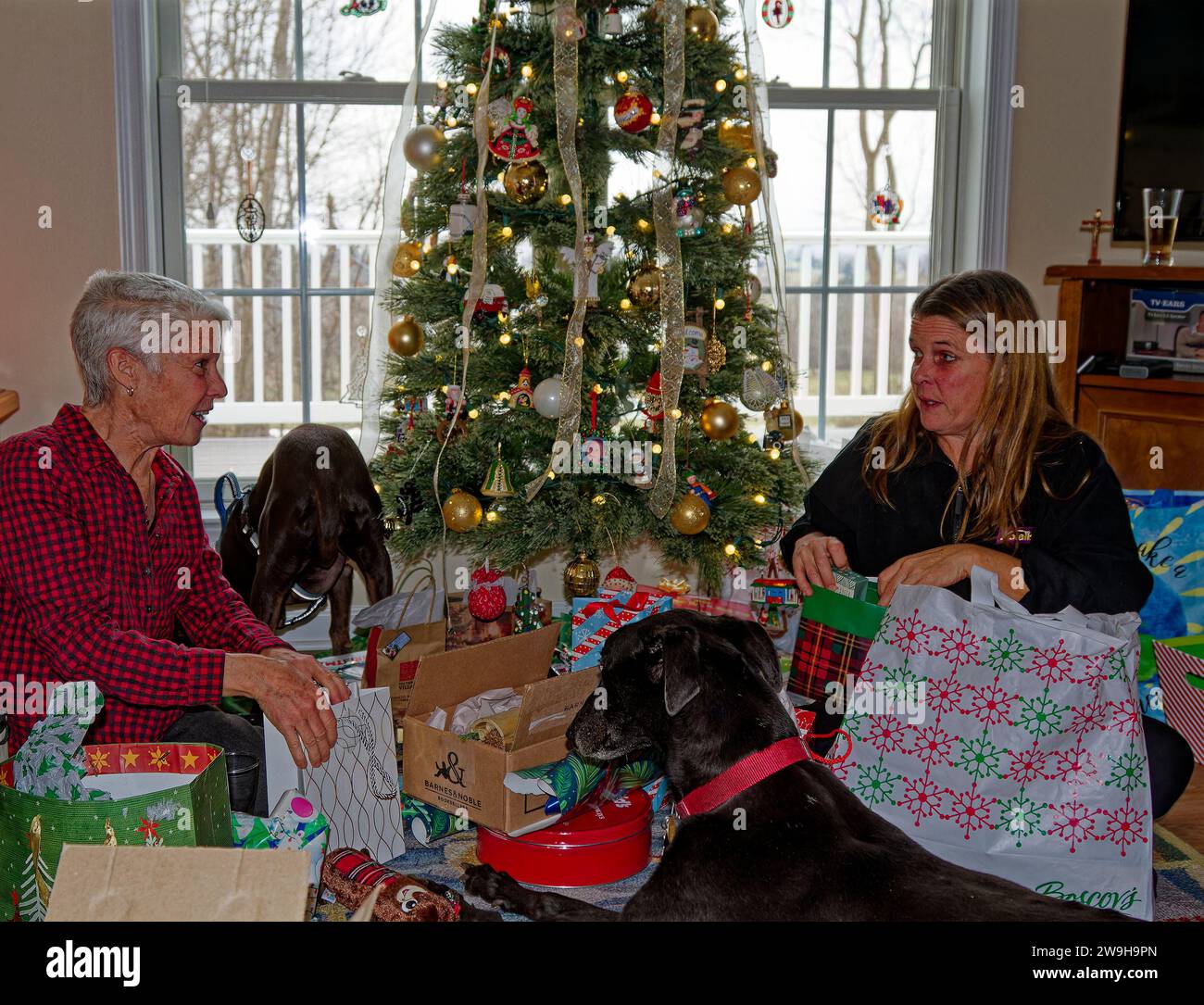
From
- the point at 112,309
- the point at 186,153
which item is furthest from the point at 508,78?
the point at 112,309

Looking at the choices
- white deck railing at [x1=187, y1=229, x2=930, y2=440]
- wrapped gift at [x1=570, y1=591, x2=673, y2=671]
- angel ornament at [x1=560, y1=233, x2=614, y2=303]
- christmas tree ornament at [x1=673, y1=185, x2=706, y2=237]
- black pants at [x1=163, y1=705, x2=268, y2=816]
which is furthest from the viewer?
white deck railing at [x1=187, y1=229, x2=930, y2=440]

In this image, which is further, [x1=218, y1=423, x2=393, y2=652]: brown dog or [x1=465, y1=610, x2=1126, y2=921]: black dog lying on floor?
[x1=218, y1=423, x2=393, y2=652]: brown dog

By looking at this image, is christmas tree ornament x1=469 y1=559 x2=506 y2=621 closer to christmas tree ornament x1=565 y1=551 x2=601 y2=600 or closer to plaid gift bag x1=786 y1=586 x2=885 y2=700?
christmas tree ornament x1=565 y1=551 x2=601 y2=600

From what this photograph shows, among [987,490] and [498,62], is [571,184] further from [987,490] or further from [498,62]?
[987,490]

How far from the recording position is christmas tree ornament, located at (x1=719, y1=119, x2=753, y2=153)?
3.30 meters

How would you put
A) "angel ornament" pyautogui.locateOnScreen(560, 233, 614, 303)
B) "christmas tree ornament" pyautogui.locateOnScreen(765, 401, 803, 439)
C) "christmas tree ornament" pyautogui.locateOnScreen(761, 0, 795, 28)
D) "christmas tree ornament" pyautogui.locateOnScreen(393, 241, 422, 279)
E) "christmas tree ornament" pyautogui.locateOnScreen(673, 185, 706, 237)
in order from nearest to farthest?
"angel ornament" pyautogui.locateOnScreen(560, 233, 614, 303)
"christmas tree ornament" pyautogui.locateOnScreen(673, 185, 706, 237)
"christmas tree ornament" pyautogui.locateOnScreen(393, 241, 422, 279)
"christmas tree ornament" pyautogui.locateOnScreen(765, 401, 803, 439)
"christmas tree ornament" pyautogui.locateOnScreen(761, 0, 795, 28)

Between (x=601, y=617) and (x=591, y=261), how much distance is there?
3.50ft

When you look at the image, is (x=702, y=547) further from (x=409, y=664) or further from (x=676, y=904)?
(x=676, y=904)

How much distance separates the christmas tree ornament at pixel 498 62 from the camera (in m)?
3.22

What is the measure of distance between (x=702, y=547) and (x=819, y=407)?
1.26 m

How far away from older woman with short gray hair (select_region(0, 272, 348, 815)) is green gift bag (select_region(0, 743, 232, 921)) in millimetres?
254

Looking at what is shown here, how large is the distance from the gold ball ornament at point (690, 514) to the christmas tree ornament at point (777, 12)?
1520 mm

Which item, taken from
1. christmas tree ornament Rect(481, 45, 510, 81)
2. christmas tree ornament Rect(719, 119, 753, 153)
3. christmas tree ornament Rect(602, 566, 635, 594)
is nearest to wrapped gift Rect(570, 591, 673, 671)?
christmas tree ornament Rect(602, 566, 635, 594)

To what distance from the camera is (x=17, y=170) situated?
12.0 feet
